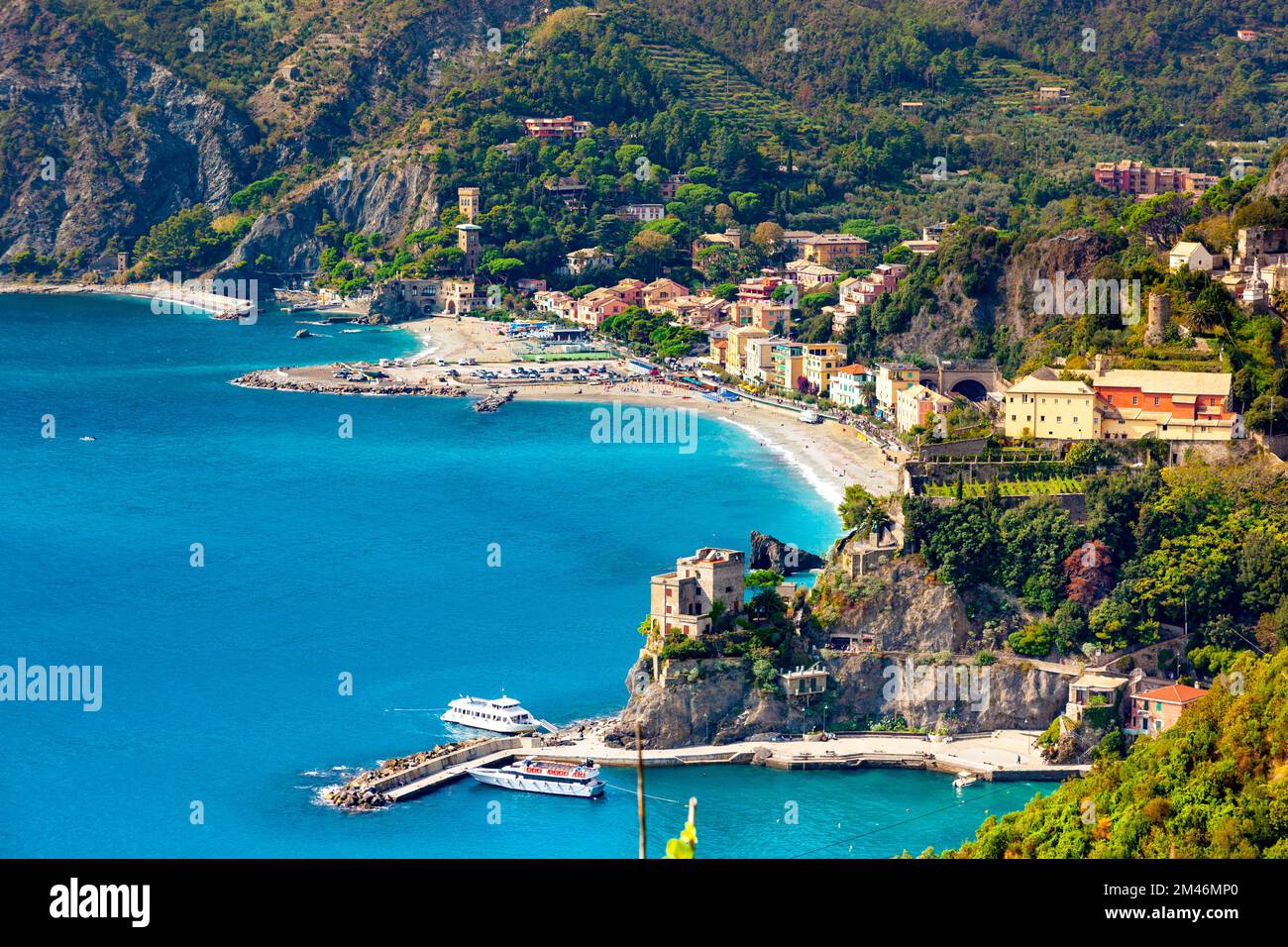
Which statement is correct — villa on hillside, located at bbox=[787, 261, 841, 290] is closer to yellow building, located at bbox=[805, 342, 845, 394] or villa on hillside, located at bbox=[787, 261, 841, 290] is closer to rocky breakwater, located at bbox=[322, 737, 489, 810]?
yellow building, located at bbox=[805, 342, 845, 394]

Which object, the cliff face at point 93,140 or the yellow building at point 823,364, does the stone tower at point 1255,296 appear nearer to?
the yellow building at point 823,364

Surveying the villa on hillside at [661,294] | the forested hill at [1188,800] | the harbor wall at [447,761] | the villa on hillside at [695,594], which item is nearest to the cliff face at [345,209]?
the villa on hillside at [661,294]

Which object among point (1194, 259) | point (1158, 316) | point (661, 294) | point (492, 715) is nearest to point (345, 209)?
point (661, 294)

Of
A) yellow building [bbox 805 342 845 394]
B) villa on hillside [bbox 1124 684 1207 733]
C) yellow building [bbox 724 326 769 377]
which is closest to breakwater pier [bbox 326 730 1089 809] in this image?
villa on hillside [bbox 1124 684 1207 733]

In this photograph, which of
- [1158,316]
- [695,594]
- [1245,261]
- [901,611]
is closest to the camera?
[695,594]

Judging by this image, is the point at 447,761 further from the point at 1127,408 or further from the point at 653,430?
the point at 653,430
